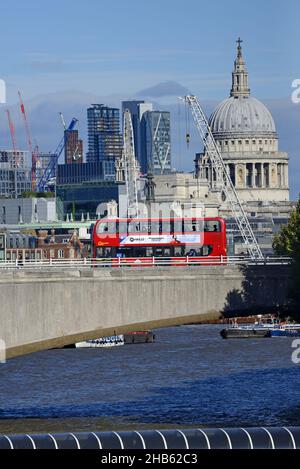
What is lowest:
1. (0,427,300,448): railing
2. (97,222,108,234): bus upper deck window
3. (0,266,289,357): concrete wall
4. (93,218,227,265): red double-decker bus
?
(0,427,300,448): railing

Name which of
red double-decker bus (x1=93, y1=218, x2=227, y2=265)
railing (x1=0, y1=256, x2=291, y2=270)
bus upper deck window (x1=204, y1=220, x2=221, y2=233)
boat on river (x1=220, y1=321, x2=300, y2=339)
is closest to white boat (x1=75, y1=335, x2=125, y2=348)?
boat on river (x1=220, y1=321, x2=300, y2=339)

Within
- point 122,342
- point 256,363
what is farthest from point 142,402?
point 122,342

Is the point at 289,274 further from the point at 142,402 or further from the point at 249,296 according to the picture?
the point at 142,402

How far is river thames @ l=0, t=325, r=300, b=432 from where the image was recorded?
8006cm

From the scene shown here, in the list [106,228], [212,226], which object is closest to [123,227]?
Result: [106,228]

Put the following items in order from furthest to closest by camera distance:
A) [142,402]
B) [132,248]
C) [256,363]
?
[256,363] → [132,248] → [142,402]

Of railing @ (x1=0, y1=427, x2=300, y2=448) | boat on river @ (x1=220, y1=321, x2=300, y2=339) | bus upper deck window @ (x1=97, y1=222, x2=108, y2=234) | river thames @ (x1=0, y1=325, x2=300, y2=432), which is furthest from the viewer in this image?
boat on river @ (x1=220, y1=321, x2=300, y2=339)

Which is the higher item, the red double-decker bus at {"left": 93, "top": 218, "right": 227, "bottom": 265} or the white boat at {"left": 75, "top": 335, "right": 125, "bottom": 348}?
the red double-decker bus at {"left": 93, "top": 218, "right": 227, "bottom": 265}

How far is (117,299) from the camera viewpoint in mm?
81812

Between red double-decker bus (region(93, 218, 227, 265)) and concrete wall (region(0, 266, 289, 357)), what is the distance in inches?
599

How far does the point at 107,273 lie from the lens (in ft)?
269

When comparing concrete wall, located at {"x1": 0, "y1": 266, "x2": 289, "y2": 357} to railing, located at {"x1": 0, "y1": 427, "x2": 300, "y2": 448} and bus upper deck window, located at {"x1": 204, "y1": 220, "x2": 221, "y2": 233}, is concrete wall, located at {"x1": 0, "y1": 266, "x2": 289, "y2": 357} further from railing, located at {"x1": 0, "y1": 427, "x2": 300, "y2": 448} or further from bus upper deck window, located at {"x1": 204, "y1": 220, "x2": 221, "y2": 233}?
railing, located at {"x1": 0, "y1": 427, "x2": 300, "y2": 448}
